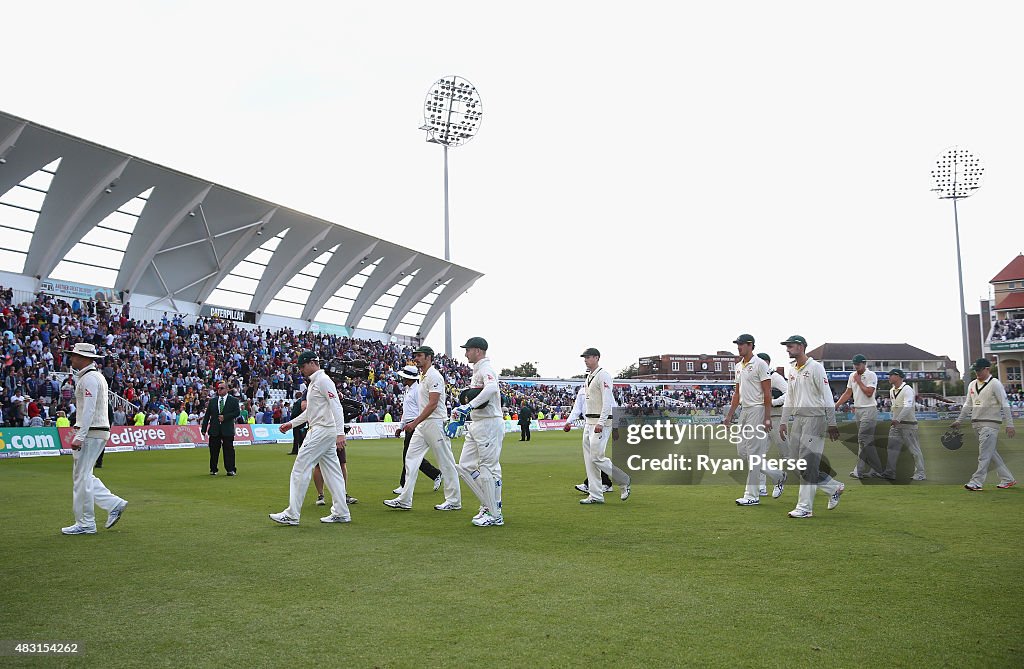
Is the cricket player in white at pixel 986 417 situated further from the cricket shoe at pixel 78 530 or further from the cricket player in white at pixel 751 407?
the cricket shoe at pixel 78 530

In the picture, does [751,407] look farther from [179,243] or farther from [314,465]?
[179,243]

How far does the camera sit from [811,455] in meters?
9.28

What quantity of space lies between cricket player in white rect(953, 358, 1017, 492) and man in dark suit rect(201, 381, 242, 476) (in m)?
13.7

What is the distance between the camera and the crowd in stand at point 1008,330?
75000mm

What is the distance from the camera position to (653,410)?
55.0 m

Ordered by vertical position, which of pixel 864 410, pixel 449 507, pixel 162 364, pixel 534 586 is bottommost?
pixel 449 507

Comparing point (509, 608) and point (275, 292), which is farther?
point (275, 292)

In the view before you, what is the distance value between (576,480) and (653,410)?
136ft

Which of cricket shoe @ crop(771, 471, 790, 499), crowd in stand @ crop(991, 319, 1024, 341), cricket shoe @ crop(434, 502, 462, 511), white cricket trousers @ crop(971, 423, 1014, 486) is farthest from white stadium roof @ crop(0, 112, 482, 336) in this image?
crowd in stand @ crop(991, 319, 1024, 341)

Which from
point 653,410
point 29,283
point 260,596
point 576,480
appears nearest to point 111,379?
point 29,283

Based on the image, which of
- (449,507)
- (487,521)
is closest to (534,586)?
(487,521)

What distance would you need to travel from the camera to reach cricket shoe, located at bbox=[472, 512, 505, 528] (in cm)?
882

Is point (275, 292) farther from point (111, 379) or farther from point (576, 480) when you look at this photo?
point (576, 480)

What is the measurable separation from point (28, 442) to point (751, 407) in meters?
20.5
